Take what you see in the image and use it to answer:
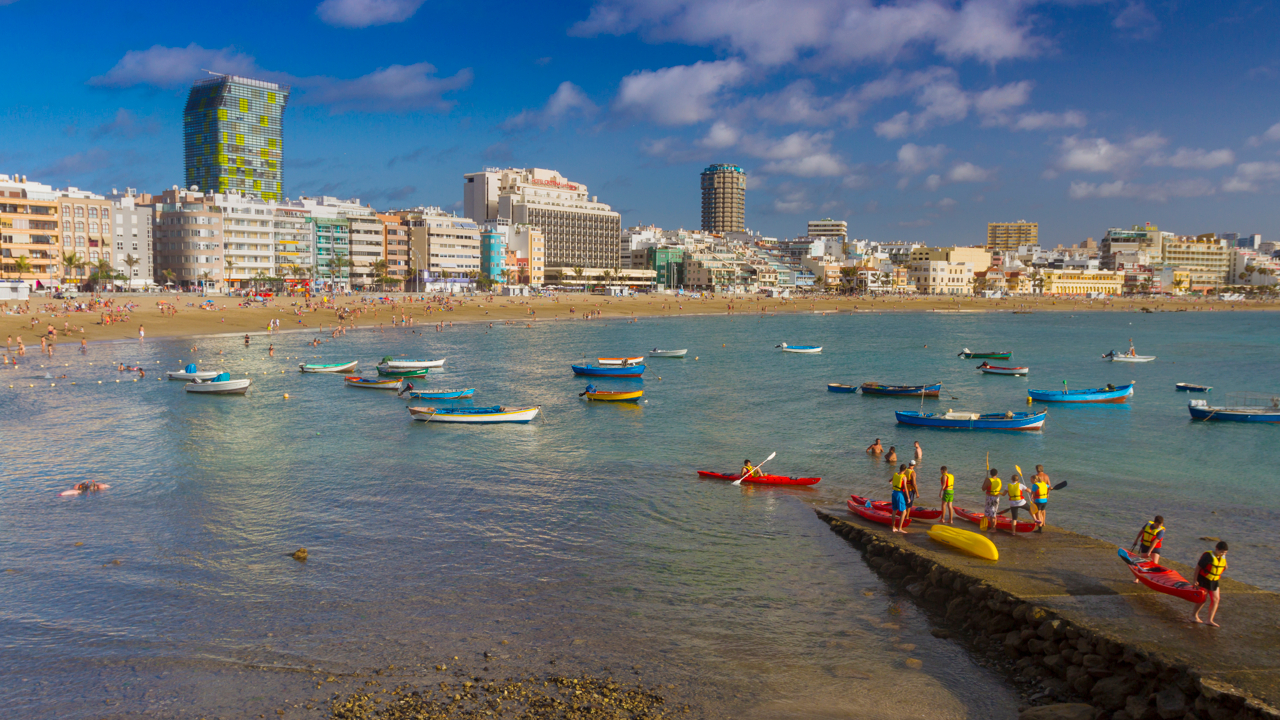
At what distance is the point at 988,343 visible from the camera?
3789 inches

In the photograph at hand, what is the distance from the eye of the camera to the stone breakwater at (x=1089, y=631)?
12078mm

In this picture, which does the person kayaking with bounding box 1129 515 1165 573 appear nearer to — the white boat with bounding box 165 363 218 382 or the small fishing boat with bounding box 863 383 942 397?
the small fishing boat with bounding box 863 383 942 397

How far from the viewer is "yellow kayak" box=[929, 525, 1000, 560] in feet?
59.7

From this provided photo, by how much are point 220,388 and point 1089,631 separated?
153 ft

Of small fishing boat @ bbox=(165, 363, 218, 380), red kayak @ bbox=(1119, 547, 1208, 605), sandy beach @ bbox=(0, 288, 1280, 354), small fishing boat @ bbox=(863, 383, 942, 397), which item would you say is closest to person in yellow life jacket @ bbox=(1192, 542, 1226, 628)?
red kayak @ bbox=(1119, 547, 1208, 605)

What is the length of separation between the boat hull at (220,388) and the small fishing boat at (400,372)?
953 centimetres

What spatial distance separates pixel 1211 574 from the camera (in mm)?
13750

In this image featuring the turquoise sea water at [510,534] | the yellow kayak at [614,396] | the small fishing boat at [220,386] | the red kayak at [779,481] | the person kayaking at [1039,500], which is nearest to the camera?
the turquoise sea water at [510,534]

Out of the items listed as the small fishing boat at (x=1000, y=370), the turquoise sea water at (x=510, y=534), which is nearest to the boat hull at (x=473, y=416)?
the turquoise sea water at (x=510, y=534)

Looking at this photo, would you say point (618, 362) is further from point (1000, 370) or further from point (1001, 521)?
point (1001, 521)

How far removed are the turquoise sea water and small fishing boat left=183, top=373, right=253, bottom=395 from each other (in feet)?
2.88

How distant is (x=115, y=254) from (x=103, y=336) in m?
56.8

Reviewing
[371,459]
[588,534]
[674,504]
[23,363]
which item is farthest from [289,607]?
[23,363]

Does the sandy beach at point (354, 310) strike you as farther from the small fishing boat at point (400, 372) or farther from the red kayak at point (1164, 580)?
the red kayak at point (1164, 580)
